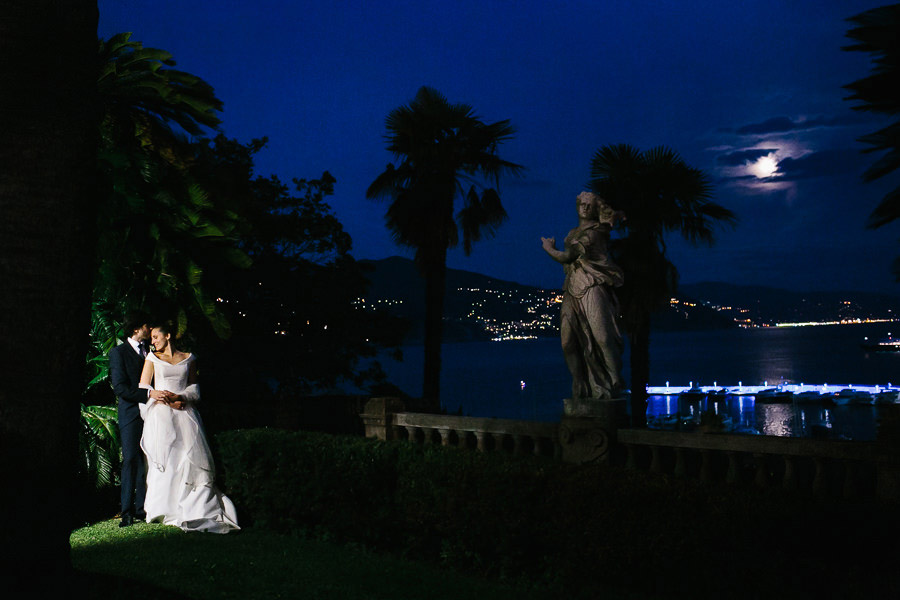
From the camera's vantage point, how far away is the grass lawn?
673cm

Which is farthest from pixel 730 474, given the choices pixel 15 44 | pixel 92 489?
pixel 92 489

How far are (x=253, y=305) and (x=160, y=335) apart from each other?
10.3m

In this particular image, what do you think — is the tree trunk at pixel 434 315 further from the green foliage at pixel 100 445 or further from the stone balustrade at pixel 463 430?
the stone balustrade at pixel 463 430

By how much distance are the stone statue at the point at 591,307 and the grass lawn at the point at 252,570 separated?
2.26 m

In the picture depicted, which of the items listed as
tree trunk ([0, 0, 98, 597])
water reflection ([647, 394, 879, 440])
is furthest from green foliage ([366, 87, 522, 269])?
water reflection ([647, 394, 879, 440])

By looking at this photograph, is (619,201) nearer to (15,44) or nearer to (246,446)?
A: (246,446)

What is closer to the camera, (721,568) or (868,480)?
(721,568)

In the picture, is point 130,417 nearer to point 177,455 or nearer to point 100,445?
point 177,455

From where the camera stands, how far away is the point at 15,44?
4.45 metres

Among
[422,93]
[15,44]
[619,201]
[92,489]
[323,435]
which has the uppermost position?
[422,93]

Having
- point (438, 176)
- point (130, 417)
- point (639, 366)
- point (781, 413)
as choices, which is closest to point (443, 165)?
point (438, 176)

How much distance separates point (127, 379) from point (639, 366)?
16.6 meters

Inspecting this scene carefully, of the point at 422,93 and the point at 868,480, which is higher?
the point at 422,93

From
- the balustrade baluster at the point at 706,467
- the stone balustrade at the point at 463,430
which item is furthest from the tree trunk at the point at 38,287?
the balustrade baluster at the point at 706,467
